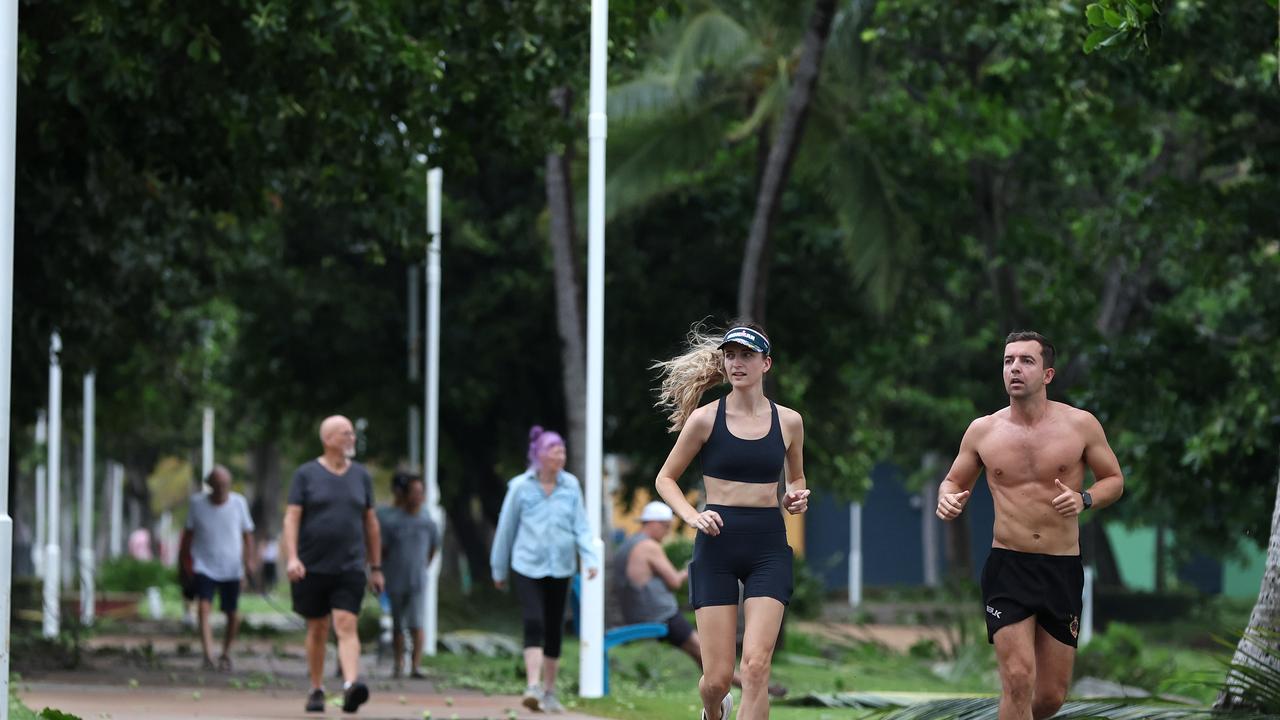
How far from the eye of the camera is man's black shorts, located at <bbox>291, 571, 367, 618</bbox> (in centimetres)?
1209

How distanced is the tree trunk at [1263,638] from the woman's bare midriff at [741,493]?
7.25 feet

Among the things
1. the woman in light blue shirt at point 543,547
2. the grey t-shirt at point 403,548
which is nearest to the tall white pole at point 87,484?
the grey t-shirt at point 403,548

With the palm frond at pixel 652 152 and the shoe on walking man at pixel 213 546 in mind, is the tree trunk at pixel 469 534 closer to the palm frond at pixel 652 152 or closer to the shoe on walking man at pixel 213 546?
the palm frond at pixel 652 152

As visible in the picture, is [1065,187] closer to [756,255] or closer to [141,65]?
[756,255]

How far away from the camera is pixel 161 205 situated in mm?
17469

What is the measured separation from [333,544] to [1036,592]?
531cm

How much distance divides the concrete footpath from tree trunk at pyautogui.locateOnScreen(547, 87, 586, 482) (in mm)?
3502

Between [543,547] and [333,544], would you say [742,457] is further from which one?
[543,547]

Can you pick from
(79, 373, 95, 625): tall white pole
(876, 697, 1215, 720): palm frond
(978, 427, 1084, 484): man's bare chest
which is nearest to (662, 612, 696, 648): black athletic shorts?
(876, 697, 1215, 720): palm frond

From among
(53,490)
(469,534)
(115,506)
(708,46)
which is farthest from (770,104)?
(115,506)

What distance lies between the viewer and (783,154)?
19469 mm

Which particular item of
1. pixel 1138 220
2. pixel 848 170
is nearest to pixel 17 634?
pixel 848 170

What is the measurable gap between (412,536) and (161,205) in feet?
11.9

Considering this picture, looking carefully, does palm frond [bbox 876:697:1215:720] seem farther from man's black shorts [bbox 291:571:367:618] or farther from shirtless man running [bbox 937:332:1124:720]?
man's black shorts [bbox 291:571:367:618]
